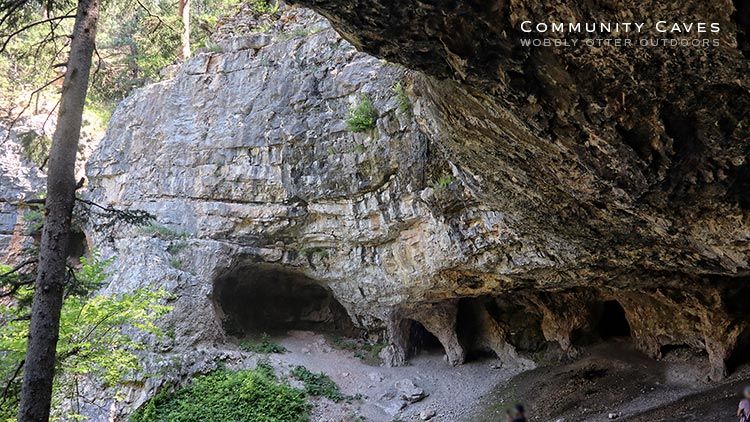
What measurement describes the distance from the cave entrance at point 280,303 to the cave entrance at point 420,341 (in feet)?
9.55

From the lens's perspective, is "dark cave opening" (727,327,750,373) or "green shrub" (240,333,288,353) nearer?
"dark cave opening" (727,327,750,373)

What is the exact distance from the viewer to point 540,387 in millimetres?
13367

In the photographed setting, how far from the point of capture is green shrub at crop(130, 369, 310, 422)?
1241cm

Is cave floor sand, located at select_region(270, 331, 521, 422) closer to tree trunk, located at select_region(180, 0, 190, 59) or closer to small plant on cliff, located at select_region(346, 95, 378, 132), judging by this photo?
small plant on cliff, located at select_region(346, 95, 378, 132)

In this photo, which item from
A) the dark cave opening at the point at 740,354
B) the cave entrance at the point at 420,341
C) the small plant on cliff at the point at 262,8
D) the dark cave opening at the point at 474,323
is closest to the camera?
the dark cave opening at the point at 740,354

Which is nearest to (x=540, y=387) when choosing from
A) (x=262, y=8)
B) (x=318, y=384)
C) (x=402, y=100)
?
(x=318, y=384)

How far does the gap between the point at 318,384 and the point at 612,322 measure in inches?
374

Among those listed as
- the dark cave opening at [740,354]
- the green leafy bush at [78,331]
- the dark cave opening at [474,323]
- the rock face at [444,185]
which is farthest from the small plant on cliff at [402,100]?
the dark cave opening at [740,354]

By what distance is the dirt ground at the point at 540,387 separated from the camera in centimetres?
1061

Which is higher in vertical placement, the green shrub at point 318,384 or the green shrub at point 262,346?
the green shrub at point 262,346

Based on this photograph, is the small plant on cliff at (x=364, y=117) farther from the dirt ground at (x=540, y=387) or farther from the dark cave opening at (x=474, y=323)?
the dirt ground at (x=540, y=387)

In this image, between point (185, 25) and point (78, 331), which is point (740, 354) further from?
point (185, 25)

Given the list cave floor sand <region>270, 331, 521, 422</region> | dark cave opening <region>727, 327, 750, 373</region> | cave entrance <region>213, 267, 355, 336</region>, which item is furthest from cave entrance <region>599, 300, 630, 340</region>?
cave entrance <region>213, 267, 355, 336</region>

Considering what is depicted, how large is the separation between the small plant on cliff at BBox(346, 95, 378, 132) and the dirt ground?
7.80 metres
